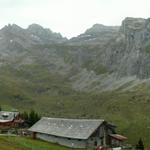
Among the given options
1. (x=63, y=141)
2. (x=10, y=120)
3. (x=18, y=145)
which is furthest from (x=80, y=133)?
(x=10, y=120)

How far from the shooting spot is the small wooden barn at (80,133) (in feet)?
229

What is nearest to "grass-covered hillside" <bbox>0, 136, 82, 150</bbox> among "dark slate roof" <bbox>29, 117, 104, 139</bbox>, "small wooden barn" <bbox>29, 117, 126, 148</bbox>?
"small wooden barn" <bbox>29, 117, 126, 148</bbox>

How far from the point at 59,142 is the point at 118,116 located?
10462cm

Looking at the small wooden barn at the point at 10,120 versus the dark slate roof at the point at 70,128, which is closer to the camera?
the dark slate roof at the point at 70,128

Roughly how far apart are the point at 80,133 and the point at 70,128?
17.9ft

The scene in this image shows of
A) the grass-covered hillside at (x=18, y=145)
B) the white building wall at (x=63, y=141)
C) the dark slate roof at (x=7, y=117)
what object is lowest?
the white building wall at (x=63, y=141)

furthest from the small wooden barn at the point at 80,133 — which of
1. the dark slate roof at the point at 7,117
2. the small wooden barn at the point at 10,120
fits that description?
the dark slate roof at the point at 7,117

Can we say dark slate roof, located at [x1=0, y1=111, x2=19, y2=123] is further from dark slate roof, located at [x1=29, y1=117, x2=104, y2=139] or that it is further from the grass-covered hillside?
the grass-covered hillside

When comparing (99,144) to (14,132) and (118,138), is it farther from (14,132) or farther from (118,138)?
(14,132)

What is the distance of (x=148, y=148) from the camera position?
106 metres

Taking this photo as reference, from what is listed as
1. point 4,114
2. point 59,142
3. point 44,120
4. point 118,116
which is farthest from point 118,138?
point 118,116

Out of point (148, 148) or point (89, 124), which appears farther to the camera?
point (148, 148)

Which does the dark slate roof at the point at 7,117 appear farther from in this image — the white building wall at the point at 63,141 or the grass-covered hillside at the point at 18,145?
the grass-covered hillside at the point at 18,145

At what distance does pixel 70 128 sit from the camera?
7519 cm
